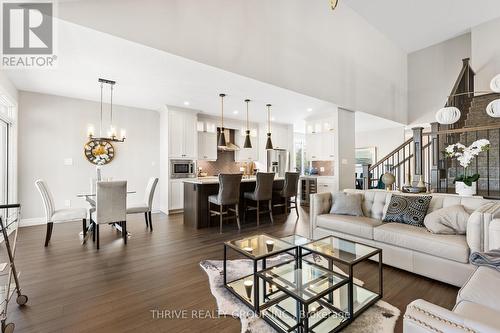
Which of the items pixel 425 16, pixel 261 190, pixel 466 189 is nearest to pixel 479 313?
pixel 466 189

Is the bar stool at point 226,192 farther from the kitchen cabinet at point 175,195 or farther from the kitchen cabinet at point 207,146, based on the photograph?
the kitchen cabinet at point 207,146

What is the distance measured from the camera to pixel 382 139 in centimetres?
845

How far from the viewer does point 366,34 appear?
6156 millimetres

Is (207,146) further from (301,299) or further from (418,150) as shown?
(301,299)

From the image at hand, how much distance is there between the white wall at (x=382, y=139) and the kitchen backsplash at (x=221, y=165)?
5.13m

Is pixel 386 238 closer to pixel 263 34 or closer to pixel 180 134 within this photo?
pixel 263 34

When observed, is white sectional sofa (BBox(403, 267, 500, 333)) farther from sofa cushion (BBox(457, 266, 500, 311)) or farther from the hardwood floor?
the hardwood floor

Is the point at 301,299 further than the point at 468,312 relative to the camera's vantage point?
Yes

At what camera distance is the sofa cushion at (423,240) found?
2.11 metres

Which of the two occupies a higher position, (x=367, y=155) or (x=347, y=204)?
(x=367, y=155)

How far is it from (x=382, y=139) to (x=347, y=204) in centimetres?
642

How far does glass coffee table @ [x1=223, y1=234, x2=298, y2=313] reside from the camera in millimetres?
1897

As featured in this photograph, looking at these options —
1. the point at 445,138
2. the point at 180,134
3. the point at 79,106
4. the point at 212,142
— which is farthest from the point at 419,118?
the point at 79,106

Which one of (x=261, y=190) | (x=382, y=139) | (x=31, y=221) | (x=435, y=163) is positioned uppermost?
(x=382, y=139)
